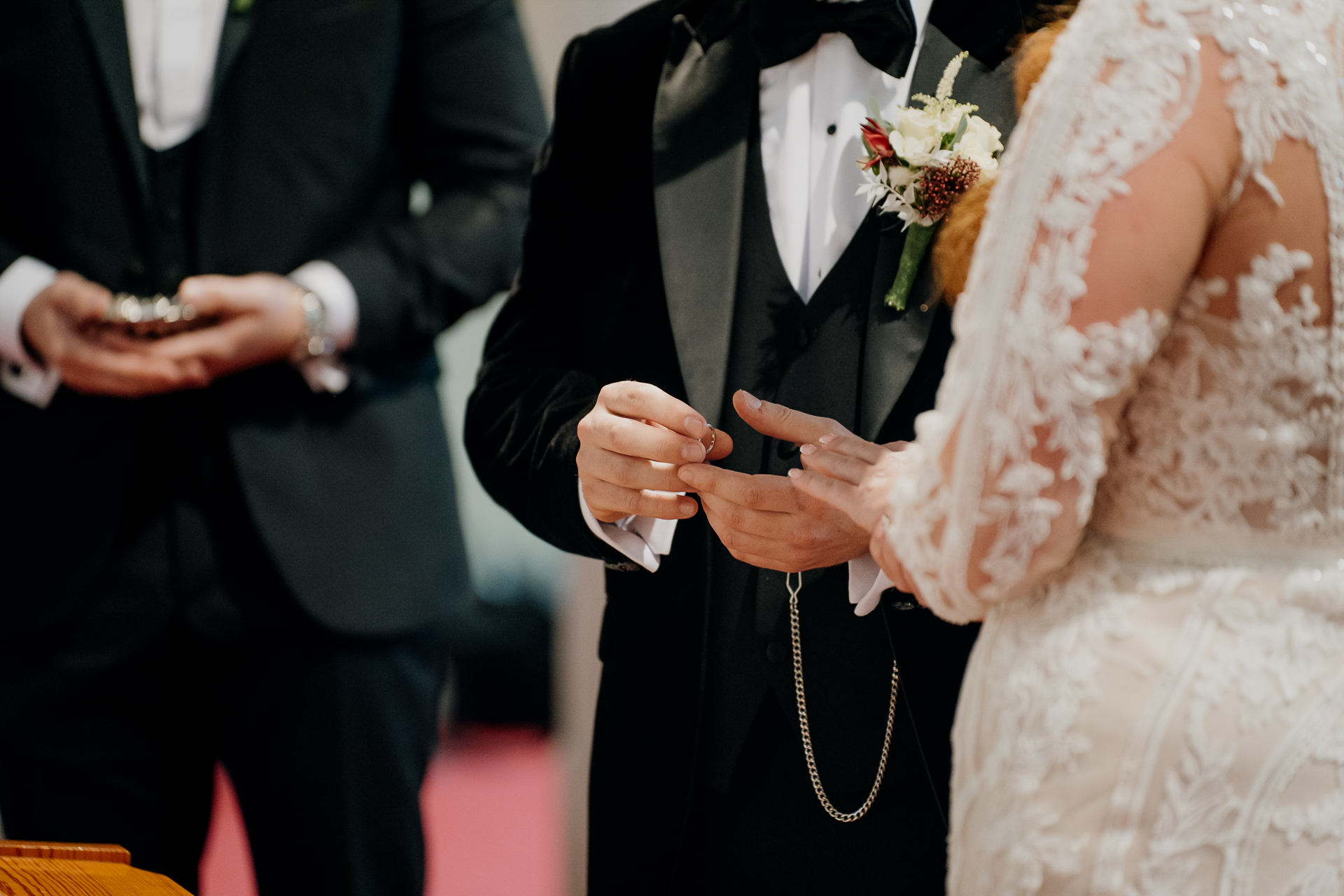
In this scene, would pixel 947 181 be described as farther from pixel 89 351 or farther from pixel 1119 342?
pixel 89 351

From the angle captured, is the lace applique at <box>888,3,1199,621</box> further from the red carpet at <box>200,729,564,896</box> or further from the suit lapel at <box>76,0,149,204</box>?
the red carpet at <box>200,729,564,896</box>

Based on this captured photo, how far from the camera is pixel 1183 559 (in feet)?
2.96

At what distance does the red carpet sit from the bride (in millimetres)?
1731

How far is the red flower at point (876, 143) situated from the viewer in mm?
1187

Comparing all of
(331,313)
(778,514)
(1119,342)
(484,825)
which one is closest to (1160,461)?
(1119,342)

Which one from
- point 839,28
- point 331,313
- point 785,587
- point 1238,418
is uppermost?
point 839,28

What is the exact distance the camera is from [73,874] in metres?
1.09

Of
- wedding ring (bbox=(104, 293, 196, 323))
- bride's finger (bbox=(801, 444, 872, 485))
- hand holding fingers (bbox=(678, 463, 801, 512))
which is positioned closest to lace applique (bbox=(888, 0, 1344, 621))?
bride's finger (bbox=(801, 444, 872, 485))

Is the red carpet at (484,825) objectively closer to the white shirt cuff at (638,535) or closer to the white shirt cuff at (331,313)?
the white shirt cuff at (331,313)

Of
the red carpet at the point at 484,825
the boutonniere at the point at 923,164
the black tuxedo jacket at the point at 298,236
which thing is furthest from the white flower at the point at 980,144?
the red carpet at the point at 484,825

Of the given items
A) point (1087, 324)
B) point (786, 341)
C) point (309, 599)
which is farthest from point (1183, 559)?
point (309, 599)

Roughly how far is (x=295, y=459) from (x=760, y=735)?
908 millimetres

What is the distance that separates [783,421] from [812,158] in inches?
14.6

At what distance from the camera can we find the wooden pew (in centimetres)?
102
